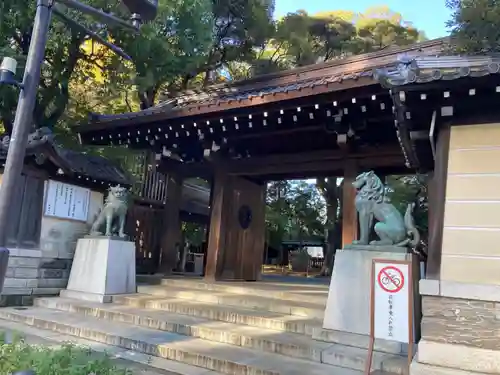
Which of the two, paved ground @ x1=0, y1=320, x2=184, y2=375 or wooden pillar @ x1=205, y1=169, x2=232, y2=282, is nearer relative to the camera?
paved ground @ x1=0, y1=320, x2=184, y2=375

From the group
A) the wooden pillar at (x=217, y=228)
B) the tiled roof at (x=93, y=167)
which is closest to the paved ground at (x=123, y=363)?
the tiled roof at (x=93, y=167)

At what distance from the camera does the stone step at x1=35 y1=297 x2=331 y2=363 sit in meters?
4.64

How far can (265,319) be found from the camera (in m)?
5.49

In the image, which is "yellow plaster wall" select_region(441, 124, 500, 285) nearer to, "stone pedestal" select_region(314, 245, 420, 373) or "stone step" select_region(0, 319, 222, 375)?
"stone pedestal" select_region(314, 245, 420, 373)

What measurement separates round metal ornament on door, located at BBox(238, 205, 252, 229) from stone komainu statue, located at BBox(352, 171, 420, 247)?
4.19m

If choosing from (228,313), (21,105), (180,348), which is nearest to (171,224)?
(228,313)

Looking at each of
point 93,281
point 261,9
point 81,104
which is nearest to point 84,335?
point 93,281

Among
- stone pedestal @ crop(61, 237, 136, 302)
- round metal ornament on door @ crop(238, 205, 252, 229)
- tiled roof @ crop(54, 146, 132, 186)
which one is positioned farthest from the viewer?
round metal ornament on door @ crop(238, 205, 252, 229)

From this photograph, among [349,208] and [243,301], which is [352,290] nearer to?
[243,301]

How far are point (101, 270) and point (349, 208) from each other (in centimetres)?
457

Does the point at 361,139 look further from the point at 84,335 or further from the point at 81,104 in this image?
the point at 81,104

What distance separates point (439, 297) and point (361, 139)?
3.74 m

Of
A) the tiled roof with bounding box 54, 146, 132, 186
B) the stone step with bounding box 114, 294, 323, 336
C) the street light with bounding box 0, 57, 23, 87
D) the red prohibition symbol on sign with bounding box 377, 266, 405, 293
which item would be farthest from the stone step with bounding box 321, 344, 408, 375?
the tiled roof with bounding box 54, 146, 132, 186

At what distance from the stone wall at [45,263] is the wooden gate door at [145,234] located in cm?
190
